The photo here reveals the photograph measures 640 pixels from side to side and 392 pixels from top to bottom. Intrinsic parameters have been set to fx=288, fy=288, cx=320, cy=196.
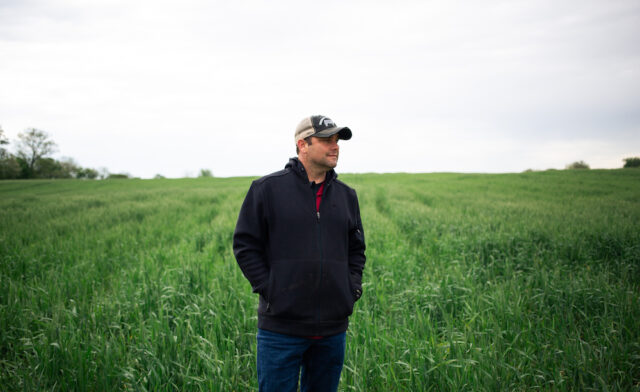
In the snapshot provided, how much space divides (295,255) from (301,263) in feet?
0.22

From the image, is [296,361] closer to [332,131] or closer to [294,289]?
[294,289]

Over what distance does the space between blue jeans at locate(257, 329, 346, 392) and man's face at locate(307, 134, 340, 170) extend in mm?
1224

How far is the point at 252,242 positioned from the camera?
207 centimetres

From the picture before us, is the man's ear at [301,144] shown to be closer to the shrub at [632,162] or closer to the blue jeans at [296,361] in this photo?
the blue jeans at [296,361]

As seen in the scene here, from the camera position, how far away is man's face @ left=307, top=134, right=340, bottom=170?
205cm

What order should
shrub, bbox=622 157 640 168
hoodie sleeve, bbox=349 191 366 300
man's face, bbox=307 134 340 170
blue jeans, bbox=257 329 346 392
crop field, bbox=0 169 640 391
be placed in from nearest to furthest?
blue jeans, bbox=257 329 346 392 → man's face, bbox=307 134 340 170 → hoodie sleeve, bbox=349 191 366 300 → crop field, bbox=0 169 640 391 → shrub, bbox=622 157 640 168

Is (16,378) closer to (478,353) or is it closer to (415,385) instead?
(415,385)

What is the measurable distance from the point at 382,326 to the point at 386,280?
1618 millimetres

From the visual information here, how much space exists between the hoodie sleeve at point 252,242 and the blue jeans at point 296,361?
349 millimetres

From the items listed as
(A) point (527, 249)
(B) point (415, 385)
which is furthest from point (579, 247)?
(B) point (415, 385)

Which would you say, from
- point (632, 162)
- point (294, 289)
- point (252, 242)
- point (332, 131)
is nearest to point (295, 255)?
point (294, 289)

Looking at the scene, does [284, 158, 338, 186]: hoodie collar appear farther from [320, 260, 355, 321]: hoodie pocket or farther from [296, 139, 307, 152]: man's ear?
[320, 260, 355, 321]: hoodie pocket

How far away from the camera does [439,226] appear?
899 cm

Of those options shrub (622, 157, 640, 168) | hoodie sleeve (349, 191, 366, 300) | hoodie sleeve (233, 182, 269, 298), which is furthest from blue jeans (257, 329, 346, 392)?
shrub (622, 157, 640, 168)
